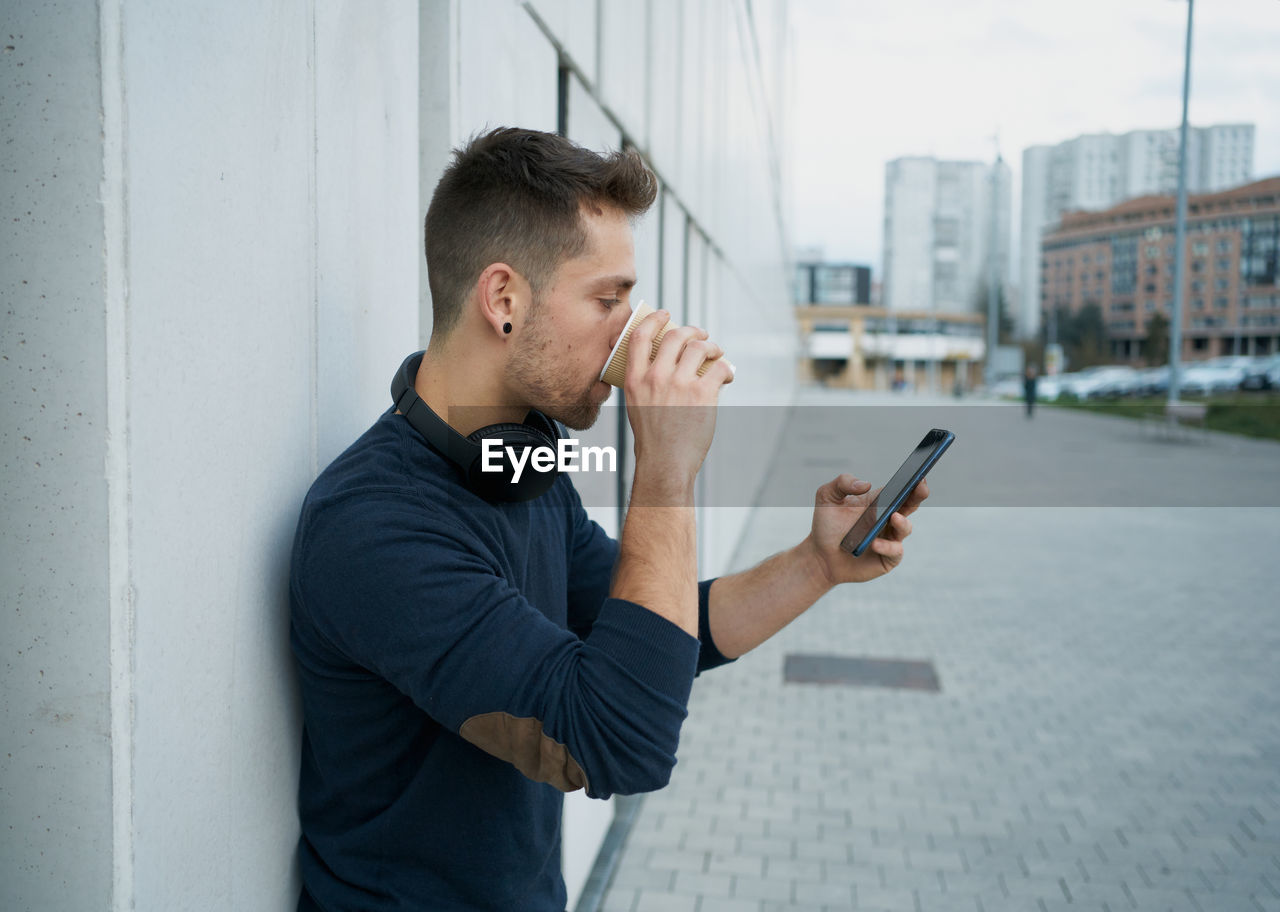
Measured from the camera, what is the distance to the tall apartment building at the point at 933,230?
6094 cm

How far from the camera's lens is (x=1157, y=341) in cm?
6322

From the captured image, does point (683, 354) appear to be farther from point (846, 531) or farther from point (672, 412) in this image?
point (846, 531)

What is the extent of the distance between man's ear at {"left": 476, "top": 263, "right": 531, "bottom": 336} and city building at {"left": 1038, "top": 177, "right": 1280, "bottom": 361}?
43.2 m

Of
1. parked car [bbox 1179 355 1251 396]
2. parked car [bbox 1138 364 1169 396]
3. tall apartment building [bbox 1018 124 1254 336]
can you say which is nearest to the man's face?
tall apartment building [bbox 1018 124 1254 336]

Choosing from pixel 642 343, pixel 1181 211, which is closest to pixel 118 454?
pixel 642 343

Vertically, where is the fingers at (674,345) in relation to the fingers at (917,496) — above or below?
above

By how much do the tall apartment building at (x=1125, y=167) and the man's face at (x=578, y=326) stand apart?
83.2ft

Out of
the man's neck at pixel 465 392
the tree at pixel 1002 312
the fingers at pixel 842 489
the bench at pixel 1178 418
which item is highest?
the tree at pixel 1002 312

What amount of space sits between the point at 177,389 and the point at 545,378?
1.79 ft

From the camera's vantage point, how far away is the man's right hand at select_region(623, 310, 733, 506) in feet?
4.93

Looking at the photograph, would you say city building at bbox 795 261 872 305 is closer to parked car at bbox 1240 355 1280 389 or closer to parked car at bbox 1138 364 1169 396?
parked car at bbox 1138 364 1169 396

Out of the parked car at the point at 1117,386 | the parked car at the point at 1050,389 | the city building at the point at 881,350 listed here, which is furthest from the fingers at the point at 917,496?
the city building at the point at 881,350

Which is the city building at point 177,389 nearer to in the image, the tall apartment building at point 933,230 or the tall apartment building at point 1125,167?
the tall apartment building at point 1125,167

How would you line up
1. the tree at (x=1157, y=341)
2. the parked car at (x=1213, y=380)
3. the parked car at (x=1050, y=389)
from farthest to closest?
the tree at (x=1157, y=341), the parked car at (x=1050, y=389), the parked car at (x=1213, y=380)
